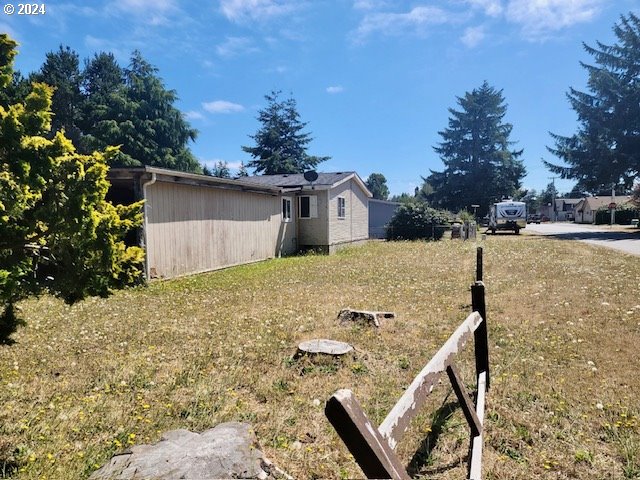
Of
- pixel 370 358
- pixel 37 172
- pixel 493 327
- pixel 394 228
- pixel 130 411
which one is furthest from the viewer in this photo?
pixel 394 228

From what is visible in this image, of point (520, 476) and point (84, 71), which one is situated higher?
point (84, 71)

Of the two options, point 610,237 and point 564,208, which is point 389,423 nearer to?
point 610,237

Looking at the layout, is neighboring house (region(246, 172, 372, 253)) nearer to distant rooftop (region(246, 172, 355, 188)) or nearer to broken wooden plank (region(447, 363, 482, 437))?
distant rooftop (region(246, 172, 355, 188))

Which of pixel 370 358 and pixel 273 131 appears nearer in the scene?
pixel 370 358

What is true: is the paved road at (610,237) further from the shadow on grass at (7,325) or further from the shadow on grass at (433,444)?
the shadow on grass at (7,325)

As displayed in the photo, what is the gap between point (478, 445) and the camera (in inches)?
113

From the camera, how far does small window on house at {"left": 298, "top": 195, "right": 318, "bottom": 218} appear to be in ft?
60.8

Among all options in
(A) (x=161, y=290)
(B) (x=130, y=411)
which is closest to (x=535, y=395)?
(B) (x=130, y=411)

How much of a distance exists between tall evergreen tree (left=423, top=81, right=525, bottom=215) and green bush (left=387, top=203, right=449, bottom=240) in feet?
96.0

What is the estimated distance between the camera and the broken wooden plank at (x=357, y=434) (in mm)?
1302

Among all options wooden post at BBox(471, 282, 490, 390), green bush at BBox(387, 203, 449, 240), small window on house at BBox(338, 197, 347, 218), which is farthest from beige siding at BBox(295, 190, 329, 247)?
wooden post at BBox(471, 282, 490, 390)

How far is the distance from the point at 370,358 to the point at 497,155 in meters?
55.0

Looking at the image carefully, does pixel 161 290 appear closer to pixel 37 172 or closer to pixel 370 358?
pixel 370 358

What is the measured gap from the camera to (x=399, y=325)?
6.36 meters
